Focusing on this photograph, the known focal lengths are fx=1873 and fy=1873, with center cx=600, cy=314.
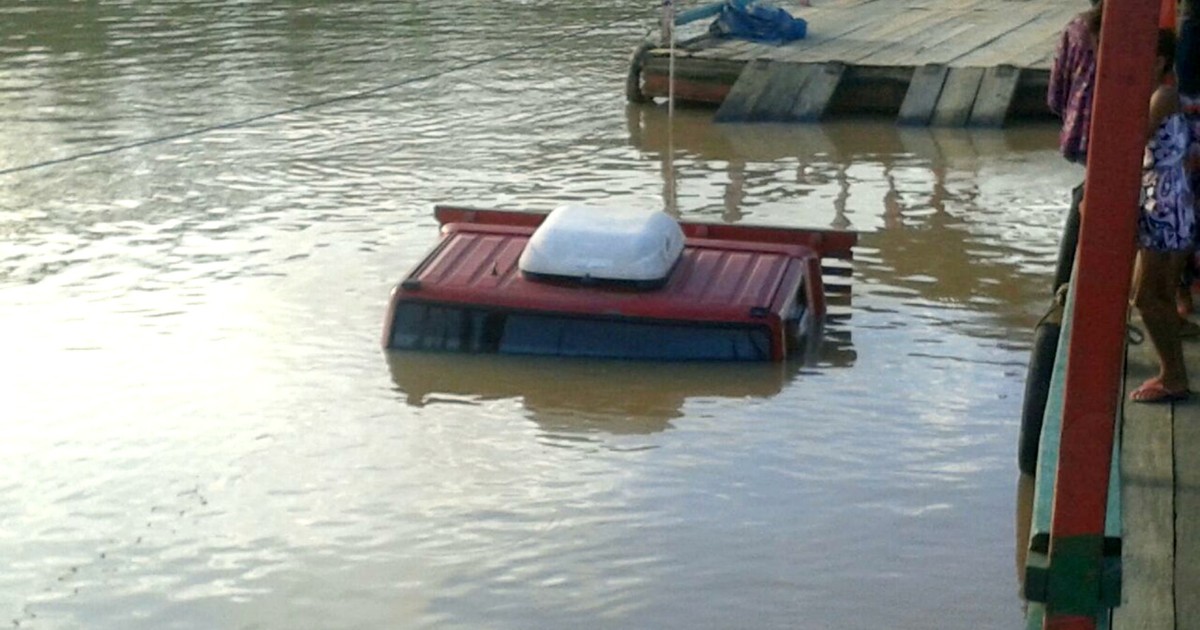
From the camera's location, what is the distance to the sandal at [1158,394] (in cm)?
586

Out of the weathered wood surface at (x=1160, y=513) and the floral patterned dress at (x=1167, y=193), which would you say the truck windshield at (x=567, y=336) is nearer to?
the weathered wood surface at (x=1160, y=513)

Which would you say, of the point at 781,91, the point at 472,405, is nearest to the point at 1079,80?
the point at 472,405

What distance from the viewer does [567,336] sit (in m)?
9.05

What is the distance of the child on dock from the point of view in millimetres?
5836

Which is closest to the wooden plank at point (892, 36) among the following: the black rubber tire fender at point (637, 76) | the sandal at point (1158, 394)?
the black rubber tire fender at point (637, 76)

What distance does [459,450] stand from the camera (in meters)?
7.99

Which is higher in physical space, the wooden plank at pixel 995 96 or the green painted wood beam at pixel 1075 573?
the green painted wood beam at pixel 1075 573

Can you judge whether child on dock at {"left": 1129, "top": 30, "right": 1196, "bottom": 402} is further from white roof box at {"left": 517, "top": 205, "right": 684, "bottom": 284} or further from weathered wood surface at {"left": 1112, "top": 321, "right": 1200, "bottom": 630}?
white roof box at {"left": 517, "top": 205, "right": 684, "bottom": 284}

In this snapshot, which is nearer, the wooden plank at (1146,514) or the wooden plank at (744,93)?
the wooden plank at (1146,514)

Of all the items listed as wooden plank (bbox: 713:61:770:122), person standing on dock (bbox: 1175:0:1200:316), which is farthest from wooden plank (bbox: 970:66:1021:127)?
person standing on dock (bbox: 1175:0:1200:316)

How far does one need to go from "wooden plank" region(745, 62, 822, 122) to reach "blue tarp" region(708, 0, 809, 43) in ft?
3.45

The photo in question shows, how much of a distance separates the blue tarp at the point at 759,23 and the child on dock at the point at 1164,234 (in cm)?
1126

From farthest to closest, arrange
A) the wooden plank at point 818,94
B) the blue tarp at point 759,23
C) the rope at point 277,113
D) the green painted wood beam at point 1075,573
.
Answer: the blue tarp at point 759,23 → the wooden plank at point 818,94 → the rope at point 277,113 → the green painted wood beam at point 1075,573

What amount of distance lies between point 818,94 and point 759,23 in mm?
1705
